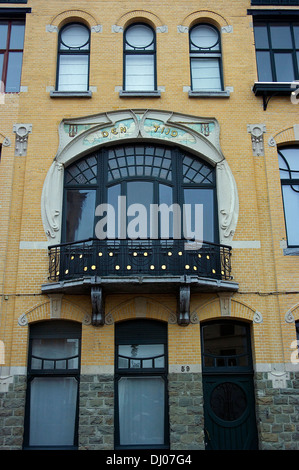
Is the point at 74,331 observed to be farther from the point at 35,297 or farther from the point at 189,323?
the point at 189,323

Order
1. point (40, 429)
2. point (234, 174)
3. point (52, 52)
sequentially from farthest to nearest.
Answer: point (52, 52) → point (234, 174) → point (40, 429)

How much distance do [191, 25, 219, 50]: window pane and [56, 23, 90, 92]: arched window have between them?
126 inches

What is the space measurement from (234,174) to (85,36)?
624 cm

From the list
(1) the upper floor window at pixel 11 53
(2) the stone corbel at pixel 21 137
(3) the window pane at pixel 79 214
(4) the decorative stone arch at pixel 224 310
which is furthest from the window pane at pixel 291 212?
(1) the upper floor window at pixel 11 53

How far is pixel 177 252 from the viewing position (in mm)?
11680

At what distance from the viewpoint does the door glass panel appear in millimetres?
11438

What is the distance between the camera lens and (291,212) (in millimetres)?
13031

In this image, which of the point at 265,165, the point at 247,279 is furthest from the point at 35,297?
the point at 265,165

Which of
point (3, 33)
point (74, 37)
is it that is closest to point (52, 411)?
point (74, 37)

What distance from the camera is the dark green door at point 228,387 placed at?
37.0 feet

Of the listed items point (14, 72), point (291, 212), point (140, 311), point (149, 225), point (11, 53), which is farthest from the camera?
point (11, 53)

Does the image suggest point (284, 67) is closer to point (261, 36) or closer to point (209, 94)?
point (261, 36)

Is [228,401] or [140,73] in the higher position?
[140,73]

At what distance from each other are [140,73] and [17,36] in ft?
12.8
